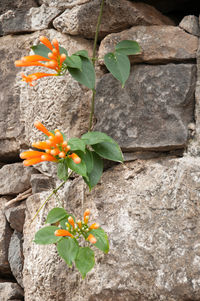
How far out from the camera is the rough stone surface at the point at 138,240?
1.17 metres

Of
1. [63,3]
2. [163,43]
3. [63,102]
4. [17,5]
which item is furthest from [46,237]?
[17,5]

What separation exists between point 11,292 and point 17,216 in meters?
0.26

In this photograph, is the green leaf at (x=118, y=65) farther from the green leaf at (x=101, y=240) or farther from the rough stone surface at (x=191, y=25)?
the green leaf at (x=101, y=240)

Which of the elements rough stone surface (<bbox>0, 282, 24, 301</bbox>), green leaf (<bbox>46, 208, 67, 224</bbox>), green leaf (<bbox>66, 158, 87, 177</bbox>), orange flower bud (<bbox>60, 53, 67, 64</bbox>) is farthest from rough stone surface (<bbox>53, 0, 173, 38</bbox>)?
rough stone surface (<bbox>0, 282, 24, 301</bbox>)

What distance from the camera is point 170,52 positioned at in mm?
1317

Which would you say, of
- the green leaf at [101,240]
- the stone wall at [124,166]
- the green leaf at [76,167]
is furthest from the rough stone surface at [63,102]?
the green leaf at [101,240]

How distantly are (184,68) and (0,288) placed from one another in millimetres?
968

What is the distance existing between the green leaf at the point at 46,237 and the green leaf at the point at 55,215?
0.12 ft

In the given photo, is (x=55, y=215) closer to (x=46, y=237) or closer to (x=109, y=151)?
(x=46, y=237)

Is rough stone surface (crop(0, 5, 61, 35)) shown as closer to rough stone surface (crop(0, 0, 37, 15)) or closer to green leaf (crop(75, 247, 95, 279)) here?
rough stone surface (crop(0, 0, 37, 15))

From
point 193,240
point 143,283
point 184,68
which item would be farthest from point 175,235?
point 184,68

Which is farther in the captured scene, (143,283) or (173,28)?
(173,28)

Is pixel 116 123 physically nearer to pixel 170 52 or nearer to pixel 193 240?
pixel 170 52

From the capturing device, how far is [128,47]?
1310mm
